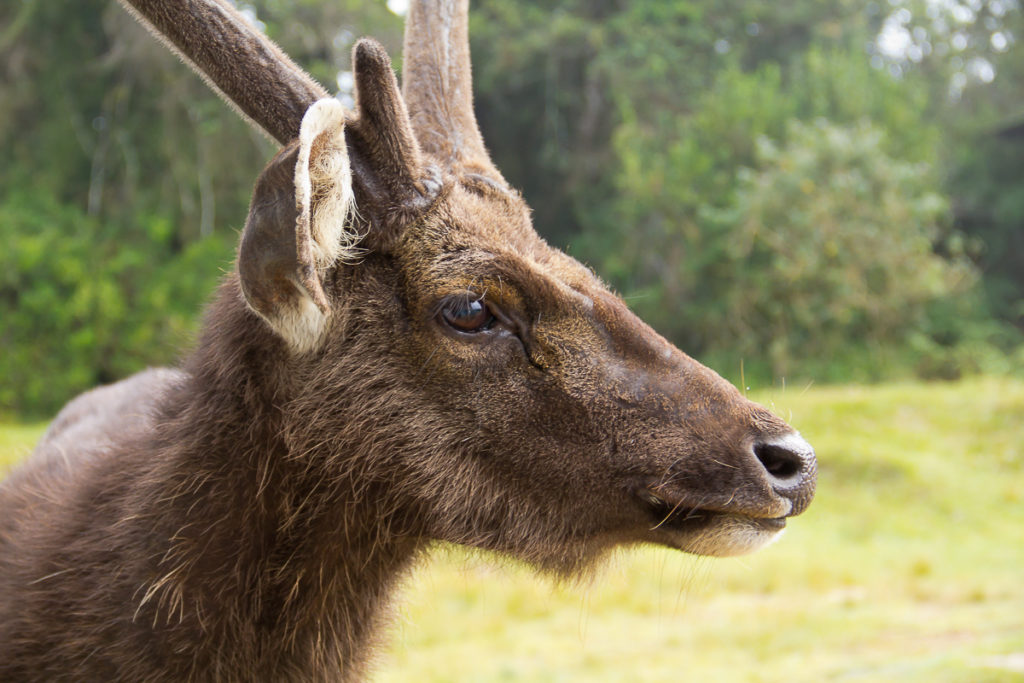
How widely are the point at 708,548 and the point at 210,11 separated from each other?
6.83 feet

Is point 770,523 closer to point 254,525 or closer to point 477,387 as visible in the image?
point 477,387

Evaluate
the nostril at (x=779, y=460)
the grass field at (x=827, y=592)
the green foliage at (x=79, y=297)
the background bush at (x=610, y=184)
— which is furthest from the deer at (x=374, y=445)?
the green foliage at (x=79, y=297)

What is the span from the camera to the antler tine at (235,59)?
263 cm

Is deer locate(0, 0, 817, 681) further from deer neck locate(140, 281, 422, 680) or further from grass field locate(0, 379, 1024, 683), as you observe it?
grass field locate(0, 379, 1024, 683)

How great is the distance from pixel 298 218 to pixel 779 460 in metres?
1.45

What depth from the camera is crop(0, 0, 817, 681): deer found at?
2633mm

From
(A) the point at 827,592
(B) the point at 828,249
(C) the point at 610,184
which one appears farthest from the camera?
(C) the point at 610,184

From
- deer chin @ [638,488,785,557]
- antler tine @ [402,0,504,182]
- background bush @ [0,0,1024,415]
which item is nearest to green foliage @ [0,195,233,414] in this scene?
background bush @ [0,0,1024,415]

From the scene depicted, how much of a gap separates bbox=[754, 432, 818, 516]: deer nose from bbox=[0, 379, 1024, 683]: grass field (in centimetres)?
58

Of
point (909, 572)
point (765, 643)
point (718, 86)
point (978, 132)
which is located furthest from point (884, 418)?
point (978, 132)

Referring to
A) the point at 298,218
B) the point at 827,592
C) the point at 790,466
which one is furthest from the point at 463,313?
the point at 827,592

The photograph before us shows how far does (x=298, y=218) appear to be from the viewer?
2275 mm

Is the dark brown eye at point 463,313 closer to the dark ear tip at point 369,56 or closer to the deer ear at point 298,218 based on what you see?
the deer ear at point 298,218

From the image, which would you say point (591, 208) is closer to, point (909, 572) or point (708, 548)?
point (909, 572)
